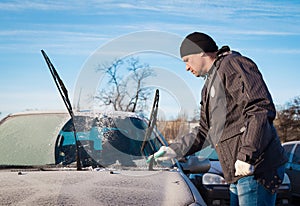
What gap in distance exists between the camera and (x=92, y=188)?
2.88 metres

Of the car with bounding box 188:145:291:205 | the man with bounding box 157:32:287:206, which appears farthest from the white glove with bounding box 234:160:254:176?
the car with bounding box 188:145:291:205

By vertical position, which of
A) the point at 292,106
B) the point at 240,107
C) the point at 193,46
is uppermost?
the point at 193,46

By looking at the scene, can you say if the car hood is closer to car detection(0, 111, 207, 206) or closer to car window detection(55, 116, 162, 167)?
car detection(0, 111, 207, 206)

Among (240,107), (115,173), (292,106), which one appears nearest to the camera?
(240,107)

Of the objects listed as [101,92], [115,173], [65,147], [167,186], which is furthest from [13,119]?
[167,186]

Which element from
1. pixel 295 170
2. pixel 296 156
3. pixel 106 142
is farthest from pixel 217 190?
pixel 106 142

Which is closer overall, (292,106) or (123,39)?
(123,39)

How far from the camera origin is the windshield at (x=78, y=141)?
12.6ft

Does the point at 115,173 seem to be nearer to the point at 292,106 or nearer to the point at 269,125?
the point at 269,125

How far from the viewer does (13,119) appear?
14.5ft

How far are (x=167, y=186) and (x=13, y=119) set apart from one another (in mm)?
2065

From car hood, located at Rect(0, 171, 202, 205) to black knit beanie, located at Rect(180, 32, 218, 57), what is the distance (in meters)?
0.93

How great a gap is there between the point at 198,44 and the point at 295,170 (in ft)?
20.6

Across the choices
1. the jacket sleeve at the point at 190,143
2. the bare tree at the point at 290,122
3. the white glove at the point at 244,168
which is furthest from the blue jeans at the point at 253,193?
the bare tree at the point at 290,122
